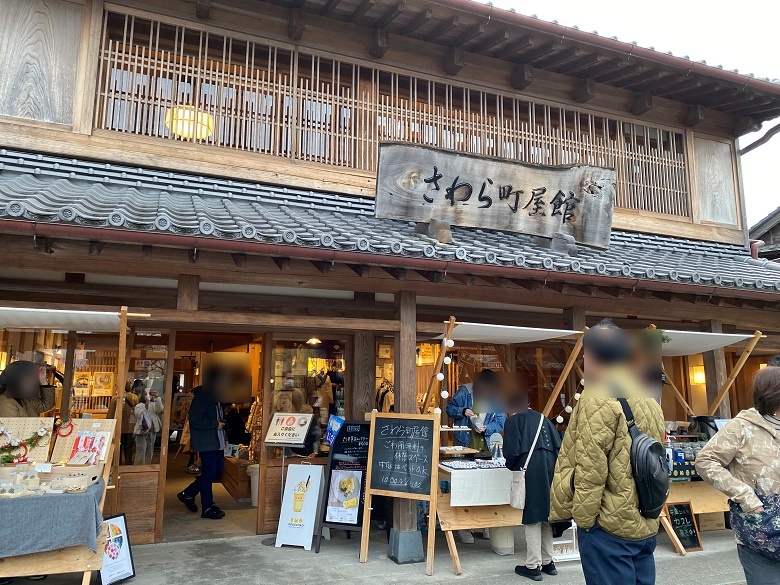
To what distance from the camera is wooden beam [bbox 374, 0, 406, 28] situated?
27.6ft

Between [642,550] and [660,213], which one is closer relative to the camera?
[642,550]

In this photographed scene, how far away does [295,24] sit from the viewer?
8.40m

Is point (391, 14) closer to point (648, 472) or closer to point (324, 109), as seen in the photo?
point (324, 109)

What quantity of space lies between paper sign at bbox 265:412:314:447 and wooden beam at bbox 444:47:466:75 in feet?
19.7

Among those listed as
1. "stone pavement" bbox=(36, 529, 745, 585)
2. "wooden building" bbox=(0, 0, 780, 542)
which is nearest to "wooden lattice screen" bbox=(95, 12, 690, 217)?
"wooden building" bbox=(0, 0, 780, 542)

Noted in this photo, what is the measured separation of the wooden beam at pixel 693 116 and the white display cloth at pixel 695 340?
5.08 meters

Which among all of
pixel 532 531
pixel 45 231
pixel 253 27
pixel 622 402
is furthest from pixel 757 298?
pixel 45 231

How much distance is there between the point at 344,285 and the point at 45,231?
3.10 m

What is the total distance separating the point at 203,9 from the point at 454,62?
3.91 metres

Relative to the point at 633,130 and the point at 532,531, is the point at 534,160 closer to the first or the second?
the point at 633,130

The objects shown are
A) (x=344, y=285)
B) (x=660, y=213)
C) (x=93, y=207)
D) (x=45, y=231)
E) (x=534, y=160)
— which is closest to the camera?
(x=45, y=231)

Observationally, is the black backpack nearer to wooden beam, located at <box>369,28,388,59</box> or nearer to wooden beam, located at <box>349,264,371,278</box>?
wooden beam, located at <box>349,264,371,278</box>

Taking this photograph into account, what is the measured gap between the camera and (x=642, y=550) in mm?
3723

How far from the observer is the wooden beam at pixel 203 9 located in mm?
7930
